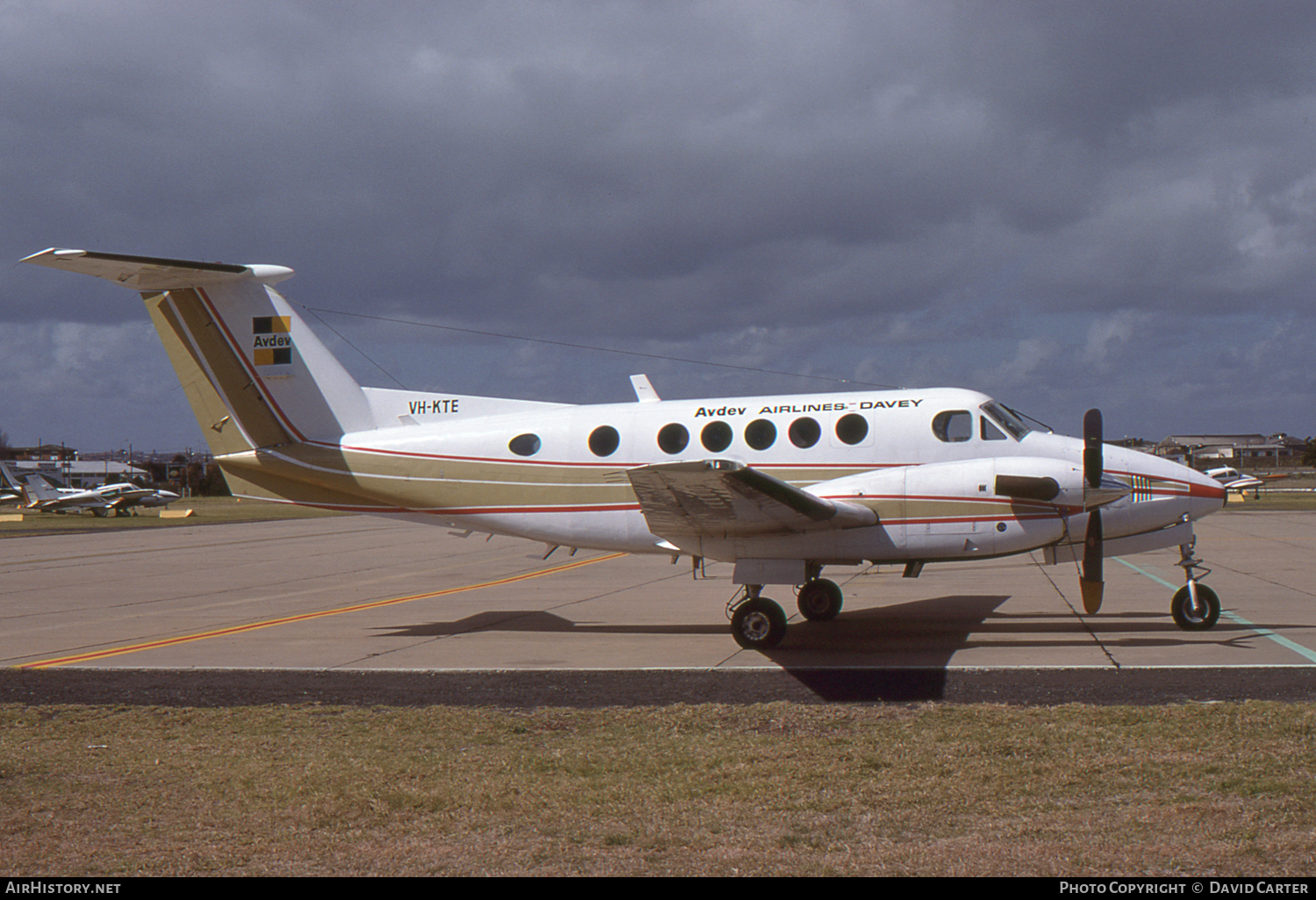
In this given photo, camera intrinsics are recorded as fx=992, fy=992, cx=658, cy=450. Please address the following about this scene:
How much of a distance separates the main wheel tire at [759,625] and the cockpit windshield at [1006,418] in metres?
3.80

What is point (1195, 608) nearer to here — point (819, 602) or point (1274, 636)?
point (1274, 636)

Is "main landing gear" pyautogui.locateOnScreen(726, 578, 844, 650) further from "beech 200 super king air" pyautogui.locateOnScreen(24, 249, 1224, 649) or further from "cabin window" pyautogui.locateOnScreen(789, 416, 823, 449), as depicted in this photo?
"cabin window" pyautogui.locateOnScreen(789, 416, 823, 449)

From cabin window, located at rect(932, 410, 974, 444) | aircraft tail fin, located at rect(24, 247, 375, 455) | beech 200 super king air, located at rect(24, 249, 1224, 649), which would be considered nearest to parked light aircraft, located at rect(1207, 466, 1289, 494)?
beech 200 super king air, located at rect(24, 249, 1224, 649)

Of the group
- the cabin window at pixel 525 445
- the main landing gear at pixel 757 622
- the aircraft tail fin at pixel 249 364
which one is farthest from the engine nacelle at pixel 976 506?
the aircraft tail fin at pixel 249 364

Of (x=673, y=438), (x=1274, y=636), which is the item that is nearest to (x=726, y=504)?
(x=673, y=438)

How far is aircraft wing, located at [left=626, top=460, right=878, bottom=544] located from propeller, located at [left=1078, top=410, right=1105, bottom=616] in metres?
2.46

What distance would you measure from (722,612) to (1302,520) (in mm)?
33069

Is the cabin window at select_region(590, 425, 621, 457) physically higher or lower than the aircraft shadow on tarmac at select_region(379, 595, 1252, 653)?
higher

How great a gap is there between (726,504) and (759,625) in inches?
60.3

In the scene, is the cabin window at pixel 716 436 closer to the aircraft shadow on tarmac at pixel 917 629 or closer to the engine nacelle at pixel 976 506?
the engine nacelle at pixel 976 506

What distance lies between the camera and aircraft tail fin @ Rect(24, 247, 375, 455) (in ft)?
46.3

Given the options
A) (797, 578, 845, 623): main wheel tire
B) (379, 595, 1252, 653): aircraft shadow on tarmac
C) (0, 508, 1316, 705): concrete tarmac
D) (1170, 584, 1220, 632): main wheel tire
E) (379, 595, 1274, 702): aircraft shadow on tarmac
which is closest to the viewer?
(0, 508, 1316, 705): concrete tarmac

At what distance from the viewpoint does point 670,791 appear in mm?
6043

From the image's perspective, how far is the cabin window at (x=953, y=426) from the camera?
12.6m
